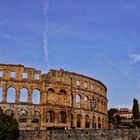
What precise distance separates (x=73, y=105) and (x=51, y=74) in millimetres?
6773

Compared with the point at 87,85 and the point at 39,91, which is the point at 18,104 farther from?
the point at 87,85

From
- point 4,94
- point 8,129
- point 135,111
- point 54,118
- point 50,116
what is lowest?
point 8,129

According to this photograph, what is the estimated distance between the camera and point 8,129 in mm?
36688

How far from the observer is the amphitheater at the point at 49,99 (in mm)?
52562

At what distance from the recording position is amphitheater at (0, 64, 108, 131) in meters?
52.6

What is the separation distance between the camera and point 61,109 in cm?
5472

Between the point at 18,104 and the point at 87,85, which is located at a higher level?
the point at 87,85

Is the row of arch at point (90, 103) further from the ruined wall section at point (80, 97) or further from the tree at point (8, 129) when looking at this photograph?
the tree at point (8, 129)

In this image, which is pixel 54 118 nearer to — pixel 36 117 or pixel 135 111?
pixel 36 117

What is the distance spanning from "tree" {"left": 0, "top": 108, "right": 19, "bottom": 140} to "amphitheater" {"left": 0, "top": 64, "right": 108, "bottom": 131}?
13.0 meters

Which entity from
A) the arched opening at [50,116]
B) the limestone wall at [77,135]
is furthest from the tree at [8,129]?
the arched opening at [50,116]

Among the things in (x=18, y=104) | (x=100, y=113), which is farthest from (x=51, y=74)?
(x=100, y=113)

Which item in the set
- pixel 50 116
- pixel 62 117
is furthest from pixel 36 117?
pixel 62 117

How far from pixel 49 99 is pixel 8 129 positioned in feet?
60.7
